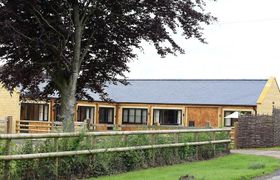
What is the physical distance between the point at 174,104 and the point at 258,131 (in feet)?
37.5

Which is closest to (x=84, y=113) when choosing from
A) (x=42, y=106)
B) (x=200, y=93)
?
(x=42, y=106)

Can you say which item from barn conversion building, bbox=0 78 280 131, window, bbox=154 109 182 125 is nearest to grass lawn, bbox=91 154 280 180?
barn conversion building, bbox=0 78 280 131

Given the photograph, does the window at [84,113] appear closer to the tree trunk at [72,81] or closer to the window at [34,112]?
the window at [34,112]

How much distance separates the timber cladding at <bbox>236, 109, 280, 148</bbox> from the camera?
31.1 meters

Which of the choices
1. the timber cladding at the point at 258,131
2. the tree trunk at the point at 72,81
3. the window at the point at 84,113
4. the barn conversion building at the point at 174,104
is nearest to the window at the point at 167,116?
the barn conversion building at the point at 174,104

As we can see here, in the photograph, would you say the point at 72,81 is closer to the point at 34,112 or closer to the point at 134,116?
the point at 134,116

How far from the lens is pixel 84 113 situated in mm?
46750

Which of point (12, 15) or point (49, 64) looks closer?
point (12, 15)

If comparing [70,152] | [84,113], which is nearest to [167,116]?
[84,113]

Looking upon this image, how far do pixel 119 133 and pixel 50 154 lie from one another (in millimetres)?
3452

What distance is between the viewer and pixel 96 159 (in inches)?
611

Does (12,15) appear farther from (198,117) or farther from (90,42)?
(198,117)

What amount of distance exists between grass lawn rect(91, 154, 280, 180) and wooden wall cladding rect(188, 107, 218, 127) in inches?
771

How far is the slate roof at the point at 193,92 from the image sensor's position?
41522mm
